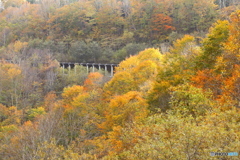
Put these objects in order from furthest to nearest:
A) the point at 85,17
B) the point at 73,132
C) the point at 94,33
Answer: the point at 85,17, the point at 94,33, the point at 73,132

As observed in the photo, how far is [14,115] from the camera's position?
32.2m

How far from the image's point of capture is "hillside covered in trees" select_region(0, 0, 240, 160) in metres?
10.4

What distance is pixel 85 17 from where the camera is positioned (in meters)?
66.4

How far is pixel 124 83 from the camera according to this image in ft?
92.1

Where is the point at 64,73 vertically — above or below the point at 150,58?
below

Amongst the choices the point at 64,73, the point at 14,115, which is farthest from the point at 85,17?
the point at 14,115

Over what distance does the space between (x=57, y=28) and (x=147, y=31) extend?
2560cm

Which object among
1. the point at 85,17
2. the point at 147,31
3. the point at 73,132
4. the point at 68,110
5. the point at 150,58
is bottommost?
the point at 73,132

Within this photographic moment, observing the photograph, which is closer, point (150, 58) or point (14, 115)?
point (14, 115)

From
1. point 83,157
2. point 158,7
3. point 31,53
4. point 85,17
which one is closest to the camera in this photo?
point 83,157

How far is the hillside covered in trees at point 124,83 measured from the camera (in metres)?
10.4

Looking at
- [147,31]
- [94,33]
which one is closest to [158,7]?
[147,31]

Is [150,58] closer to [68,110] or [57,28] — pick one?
[68,110]

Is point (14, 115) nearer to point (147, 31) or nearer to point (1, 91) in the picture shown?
point (1, 91)
